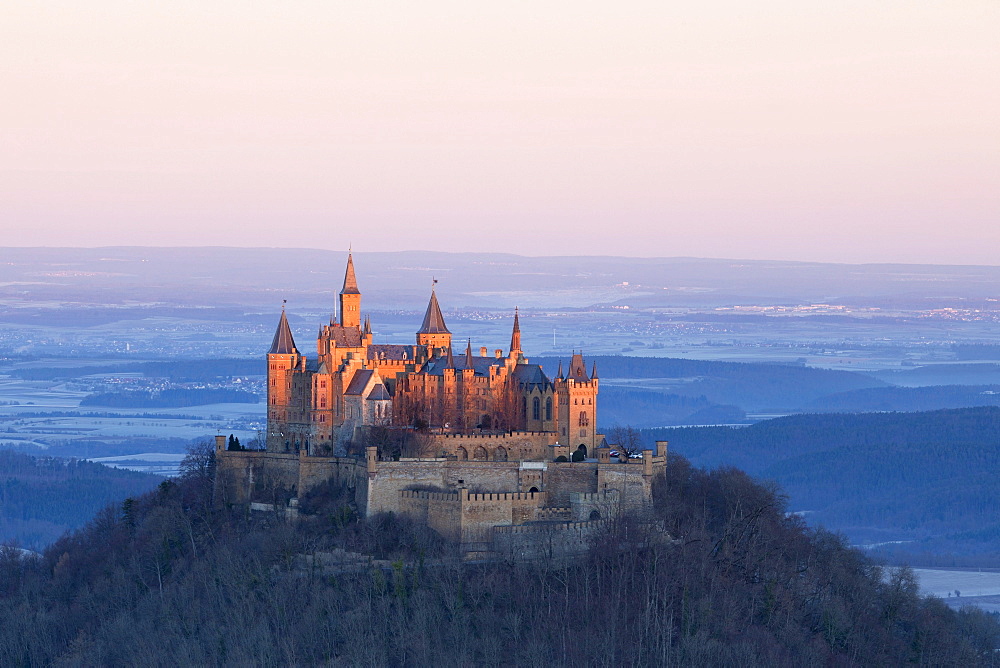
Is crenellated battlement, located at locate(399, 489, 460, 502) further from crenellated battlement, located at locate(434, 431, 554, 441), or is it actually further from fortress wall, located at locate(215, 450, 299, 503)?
fortress wall, located at locate(215, 450, 299, 503)

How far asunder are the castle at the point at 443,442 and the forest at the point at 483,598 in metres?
1.08

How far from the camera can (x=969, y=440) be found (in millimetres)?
167625

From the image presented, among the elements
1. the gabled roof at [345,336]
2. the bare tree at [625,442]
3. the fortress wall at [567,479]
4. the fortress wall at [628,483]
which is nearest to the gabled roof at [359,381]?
the gabled roof at [345,336]

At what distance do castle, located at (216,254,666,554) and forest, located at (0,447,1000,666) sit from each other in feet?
3.53

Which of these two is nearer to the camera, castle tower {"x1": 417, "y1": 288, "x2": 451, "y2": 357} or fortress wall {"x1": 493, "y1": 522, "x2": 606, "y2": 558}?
fortress wall {"x1": 493, "y1": 522, "x2": 606, "y2": 558}

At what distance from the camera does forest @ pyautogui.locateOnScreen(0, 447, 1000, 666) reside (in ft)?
219

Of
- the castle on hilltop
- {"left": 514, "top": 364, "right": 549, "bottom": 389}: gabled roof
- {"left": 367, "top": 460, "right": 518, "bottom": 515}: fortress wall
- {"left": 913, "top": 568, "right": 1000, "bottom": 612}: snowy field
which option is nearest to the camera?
{"left": 367, "top": 460, "right": 518, "bottom": 515}: fortress wall

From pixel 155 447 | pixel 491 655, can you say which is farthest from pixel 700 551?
pixel 155 447

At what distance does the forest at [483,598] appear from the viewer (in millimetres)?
66812

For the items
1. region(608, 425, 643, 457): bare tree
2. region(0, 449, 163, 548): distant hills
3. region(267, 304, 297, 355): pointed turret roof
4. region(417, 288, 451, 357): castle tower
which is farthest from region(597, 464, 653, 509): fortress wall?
region(0, 449, 163, 548): distant hills

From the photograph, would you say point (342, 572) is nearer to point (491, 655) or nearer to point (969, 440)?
point (491, 655)

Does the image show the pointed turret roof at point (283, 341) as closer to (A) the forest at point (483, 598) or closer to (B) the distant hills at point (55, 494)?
(A) the forest at point (483, 598)

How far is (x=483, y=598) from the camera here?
6838 centimetres

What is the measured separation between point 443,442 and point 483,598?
10.8m
